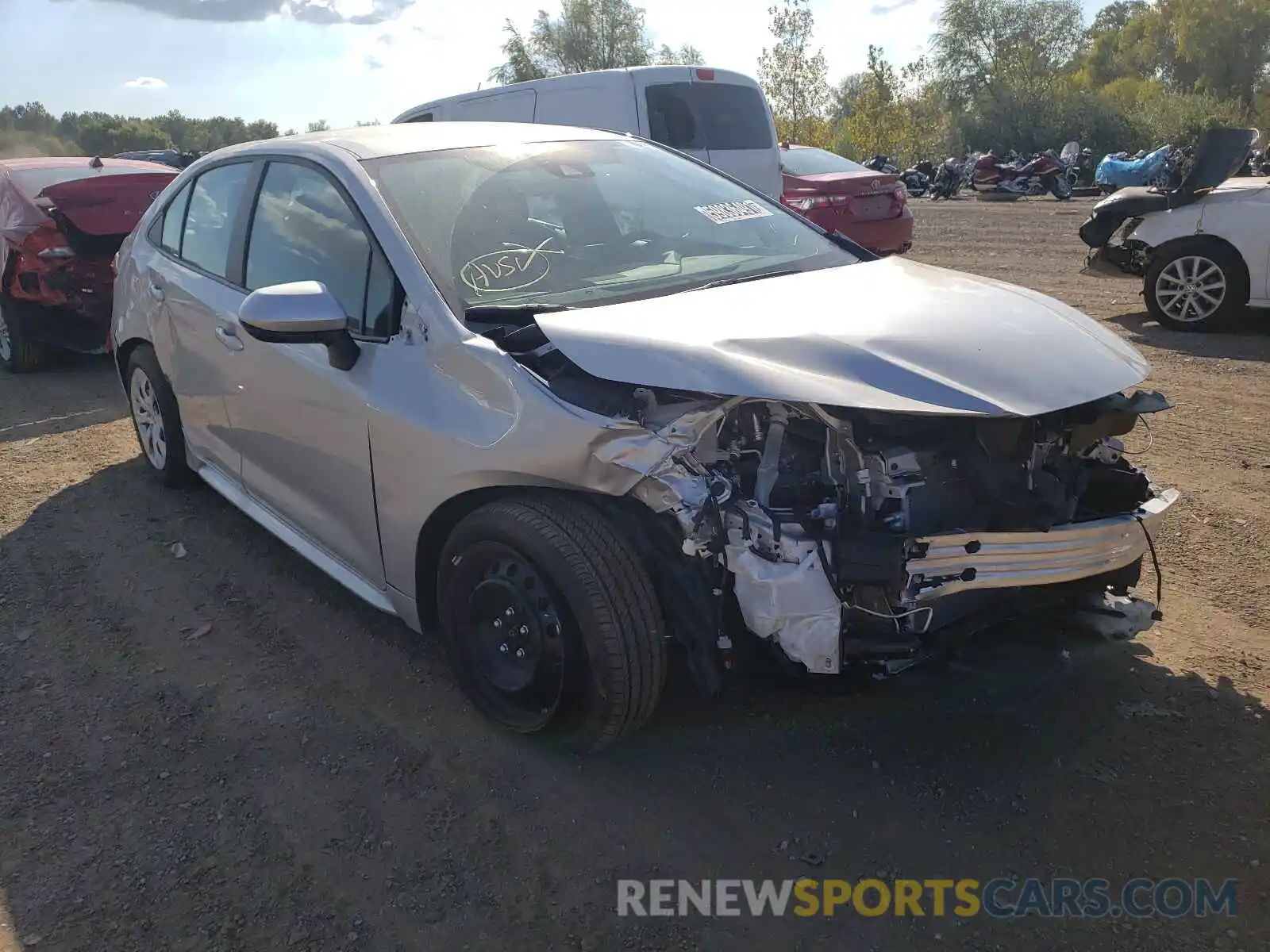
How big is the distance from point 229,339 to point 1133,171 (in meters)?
22.5

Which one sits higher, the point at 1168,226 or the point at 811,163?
the point at 811,163

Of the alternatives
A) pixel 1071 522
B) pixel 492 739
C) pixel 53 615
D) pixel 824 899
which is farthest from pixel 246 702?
pixel 1071 522

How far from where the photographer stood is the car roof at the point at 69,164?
8.17 m

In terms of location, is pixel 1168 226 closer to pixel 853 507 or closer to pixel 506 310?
pixel 853 507

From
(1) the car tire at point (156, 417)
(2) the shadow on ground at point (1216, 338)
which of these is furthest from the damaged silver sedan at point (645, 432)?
(2) the shadow on ground at point (1216, 338)

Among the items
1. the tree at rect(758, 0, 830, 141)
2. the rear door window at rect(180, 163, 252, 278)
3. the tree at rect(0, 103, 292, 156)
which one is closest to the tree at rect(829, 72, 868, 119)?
the tree at rect(758, 0, 830, 141)

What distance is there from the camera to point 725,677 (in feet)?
8.63

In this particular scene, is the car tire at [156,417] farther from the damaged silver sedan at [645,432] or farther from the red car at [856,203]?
the red car at [856,203]

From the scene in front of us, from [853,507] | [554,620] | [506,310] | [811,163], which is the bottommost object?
[554,620]

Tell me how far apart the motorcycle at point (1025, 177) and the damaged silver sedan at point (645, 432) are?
72.6 ft

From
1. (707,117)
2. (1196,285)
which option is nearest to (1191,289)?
(1196,285)

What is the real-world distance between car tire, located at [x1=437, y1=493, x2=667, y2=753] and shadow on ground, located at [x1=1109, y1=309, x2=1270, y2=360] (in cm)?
623

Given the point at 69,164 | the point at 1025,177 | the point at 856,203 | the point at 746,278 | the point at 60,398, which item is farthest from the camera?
the point at 1025,177

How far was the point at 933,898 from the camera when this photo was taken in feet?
7.68
